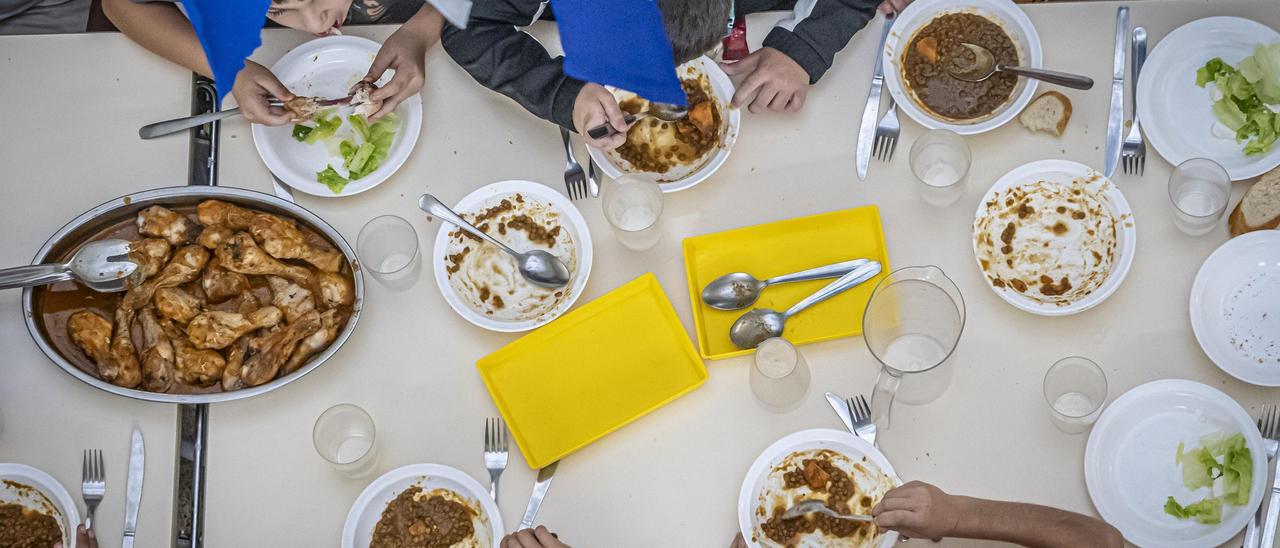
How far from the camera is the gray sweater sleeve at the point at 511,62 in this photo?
2.04 meters

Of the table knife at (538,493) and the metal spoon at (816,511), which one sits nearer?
the metal spoon at (816,511)

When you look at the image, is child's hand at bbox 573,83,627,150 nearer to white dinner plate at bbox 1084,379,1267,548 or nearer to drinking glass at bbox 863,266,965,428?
drinking glass at bbox 863,266,965,428

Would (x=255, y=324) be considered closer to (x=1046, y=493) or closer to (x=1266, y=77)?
(x=1046, y=493)

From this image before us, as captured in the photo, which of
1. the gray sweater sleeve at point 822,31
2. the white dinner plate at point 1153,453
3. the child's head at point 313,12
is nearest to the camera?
the white dinner plate at point 1153,453

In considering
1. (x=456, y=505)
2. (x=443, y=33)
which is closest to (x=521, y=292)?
(x=456, y=505)

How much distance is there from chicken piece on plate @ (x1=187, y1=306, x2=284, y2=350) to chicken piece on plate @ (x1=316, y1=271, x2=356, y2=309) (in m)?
0.10

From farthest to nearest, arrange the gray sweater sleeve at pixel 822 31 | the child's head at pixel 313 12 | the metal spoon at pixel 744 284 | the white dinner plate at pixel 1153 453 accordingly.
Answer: the gray sweater sleeve at pixel 822 31
the metal spoon at pixel 744 284
the child's head at pixel 313 12
the white dinner plate at pixel 1153 453

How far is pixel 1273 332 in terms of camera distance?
6.03 ft

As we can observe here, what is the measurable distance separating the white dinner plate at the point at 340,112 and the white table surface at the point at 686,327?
49mm

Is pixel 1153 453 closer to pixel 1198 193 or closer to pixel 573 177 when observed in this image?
pixel 1198 193

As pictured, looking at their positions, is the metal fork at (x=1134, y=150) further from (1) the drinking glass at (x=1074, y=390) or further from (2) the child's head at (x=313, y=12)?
(2) the child's head at (x=313, y=12)

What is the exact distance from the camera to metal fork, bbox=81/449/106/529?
1.91 metres

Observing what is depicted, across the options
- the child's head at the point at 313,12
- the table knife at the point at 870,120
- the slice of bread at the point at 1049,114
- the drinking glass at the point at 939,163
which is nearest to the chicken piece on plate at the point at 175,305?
the child's head at the point at 313,12

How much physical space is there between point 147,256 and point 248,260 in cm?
22
